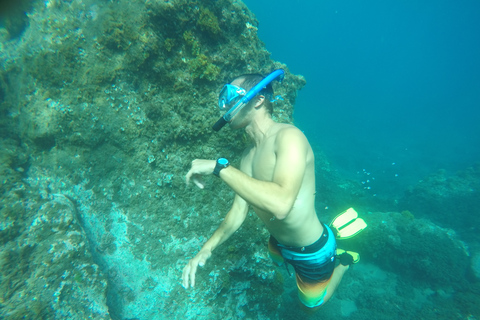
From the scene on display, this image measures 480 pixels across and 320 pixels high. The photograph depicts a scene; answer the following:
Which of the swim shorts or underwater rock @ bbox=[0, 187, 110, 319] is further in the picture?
the swim shorts

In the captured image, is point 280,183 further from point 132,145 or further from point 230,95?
point 132,145

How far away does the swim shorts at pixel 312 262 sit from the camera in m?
2.71

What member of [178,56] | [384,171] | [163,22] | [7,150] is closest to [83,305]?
[7,150]

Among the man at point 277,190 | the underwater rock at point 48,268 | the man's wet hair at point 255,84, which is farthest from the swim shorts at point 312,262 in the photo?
the underwater rock at point 48,268

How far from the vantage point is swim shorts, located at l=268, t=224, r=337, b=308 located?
2.71 meters

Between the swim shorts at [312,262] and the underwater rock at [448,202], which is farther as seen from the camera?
the underwater rock at [448,202]

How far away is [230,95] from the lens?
2.35 metres

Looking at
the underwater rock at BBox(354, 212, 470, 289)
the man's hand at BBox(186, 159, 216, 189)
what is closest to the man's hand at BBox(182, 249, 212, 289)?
the man's hand at BBox(186, 159, 216, 189)

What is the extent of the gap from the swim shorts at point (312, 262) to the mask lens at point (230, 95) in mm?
2022

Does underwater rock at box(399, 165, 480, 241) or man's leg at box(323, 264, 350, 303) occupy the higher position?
man's leg at box(323, 264, 350, 303)

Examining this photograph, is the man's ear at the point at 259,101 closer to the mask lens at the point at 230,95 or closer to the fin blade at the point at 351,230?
the mask lens at the point at 230,95

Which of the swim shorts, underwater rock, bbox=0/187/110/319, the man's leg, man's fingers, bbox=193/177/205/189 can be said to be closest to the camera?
man's fingers, bbox=193/177/205/189

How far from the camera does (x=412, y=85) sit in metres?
126

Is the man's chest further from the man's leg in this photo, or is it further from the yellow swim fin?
the man's leg
